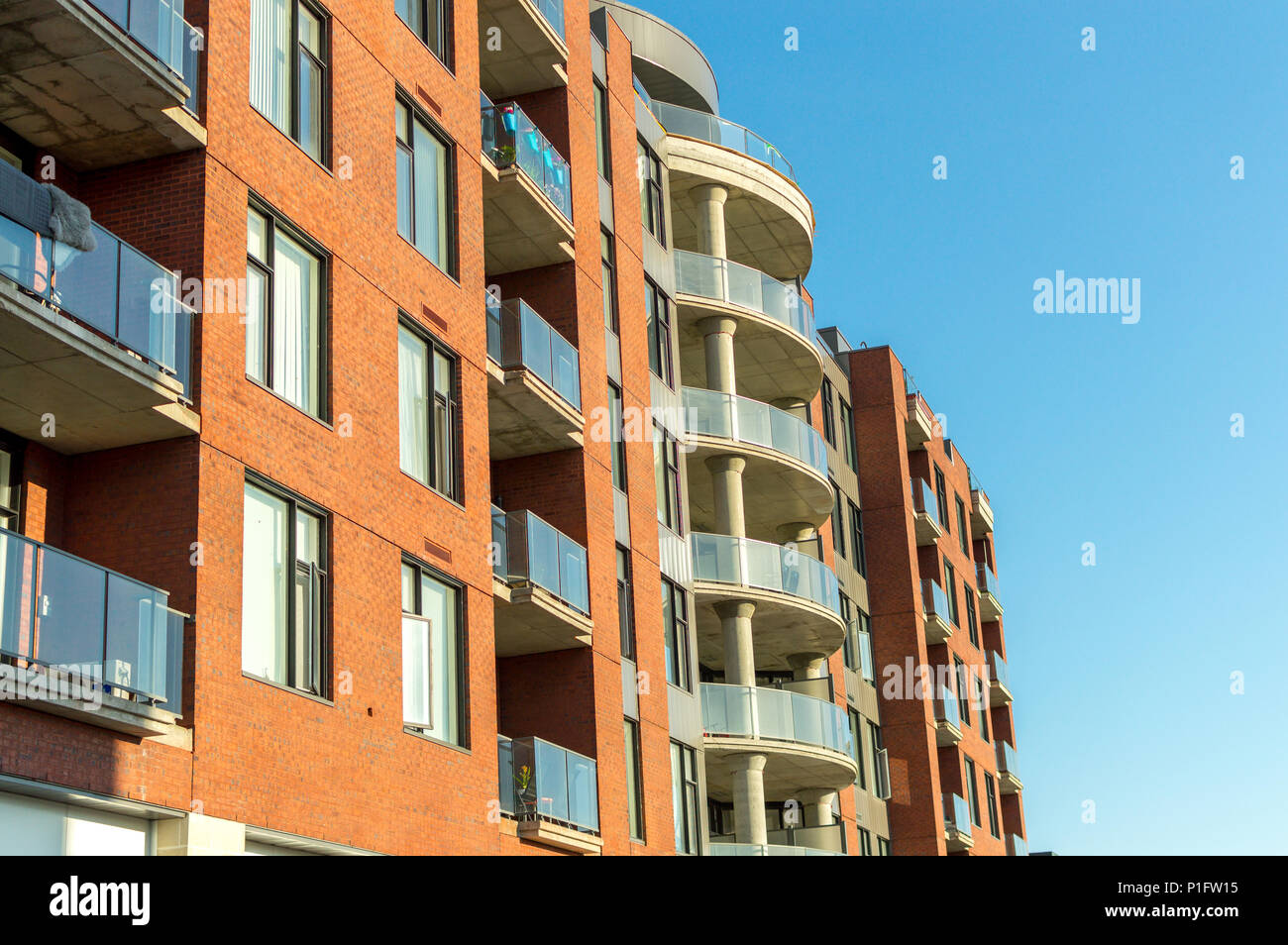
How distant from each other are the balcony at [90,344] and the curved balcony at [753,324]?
19137 millimetres

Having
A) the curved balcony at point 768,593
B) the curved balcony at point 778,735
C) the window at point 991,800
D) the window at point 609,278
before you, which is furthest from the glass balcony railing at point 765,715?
the window at point 991,800

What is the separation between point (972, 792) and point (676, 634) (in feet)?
81.0

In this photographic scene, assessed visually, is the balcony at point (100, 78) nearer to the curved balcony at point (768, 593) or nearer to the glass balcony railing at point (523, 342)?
the glass balcony railing at point (523, 342)

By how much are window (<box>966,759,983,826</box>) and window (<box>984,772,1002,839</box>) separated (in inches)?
61.3

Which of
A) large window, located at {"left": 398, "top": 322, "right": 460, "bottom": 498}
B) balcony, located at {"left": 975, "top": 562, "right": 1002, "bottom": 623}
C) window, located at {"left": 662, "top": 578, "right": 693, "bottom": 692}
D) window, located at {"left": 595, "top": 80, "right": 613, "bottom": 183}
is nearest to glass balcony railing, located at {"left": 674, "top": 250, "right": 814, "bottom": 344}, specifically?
window, located at {"left": 595, "top": 80, "right": 613, "bottom": 183}

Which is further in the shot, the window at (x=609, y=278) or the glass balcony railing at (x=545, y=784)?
the window at (x=609, y=278)

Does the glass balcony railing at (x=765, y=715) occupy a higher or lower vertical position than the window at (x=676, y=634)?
lower

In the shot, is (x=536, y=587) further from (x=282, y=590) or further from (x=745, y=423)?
(x=745, y=423)

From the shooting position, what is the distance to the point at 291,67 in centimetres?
1992

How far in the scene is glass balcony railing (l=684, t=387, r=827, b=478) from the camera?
34.2 meters

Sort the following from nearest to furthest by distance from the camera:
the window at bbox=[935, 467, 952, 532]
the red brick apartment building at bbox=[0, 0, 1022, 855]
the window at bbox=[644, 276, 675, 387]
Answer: the red brick apartment building at bbox=[0, 0, 1022, 855]
the window at bbox=[644, 276, 675, 387]
the window at bbox=[935, 467, 952, 532]

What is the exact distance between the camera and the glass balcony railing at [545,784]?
23.1 metres

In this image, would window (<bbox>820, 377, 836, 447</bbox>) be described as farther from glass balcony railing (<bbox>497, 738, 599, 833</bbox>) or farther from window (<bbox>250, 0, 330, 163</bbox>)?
window (<bbox>250, 0, 330, 163</bbox>)
